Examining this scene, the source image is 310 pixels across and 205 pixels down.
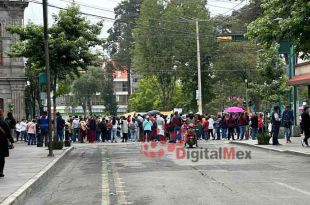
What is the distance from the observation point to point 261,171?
1700cm

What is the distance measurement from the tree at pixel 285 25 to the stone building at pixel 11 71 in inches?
1087

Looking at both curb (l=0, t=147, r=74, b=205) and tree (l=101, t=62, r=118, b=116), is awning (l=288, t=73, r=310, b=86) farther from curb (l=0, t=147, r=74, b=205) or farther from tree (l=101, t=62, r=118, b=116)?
tree (l=101, t=62, r=118, b=116)

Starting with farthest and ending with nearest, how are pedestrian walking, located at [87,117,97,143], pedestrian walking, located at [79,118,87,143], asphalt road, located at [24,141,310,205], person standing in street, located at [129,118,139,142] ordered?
1. person standing in street, located at [129,118,139,142]
2. pedestrian walking, located at [87,117,97,143]
3. pedestrian walking, located at [79,118,87,143]
4. asphalt road, located at [24,141,310,205]

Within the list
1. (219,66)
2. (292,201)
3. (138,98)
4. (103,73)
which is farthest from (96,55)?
(103,73)

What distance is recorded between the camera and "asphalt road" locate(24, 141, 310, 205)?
1171 centimetres

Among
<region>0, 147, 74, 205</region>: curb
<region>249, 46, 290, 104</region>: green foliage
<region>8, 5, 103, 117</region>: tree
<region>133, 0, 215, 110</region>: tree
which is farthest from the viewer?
<region>133, 0, 215, 110</region>: tree

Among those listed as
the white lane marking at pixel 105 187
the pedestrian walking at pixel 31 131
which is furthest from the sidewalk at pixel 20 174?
the pedestrian walking at pixel 31 131

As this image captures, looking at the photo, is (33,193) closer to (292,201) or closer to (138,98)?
(292,201)

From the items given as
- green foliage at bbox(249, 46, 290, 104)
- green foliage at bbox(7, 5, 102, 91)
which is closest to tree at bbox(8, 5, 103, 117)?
green foliage at bbox(7, 5, 102, 91)

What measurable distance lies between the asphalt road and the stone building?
88.1ft

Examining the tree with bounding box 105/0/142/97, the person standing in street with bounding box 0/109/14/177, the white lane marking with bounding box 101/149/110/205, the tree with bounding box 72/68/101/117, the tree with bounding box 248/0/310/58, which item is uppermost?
the tree with bounding box 105/0/142/97

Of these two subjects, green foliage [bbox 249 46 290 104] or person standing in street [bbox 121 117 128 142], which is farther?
person standing in street [bbox 121 117 128 142]

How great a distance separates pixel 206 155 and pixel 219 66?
133 ft

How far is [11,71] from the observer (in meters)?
47.0
